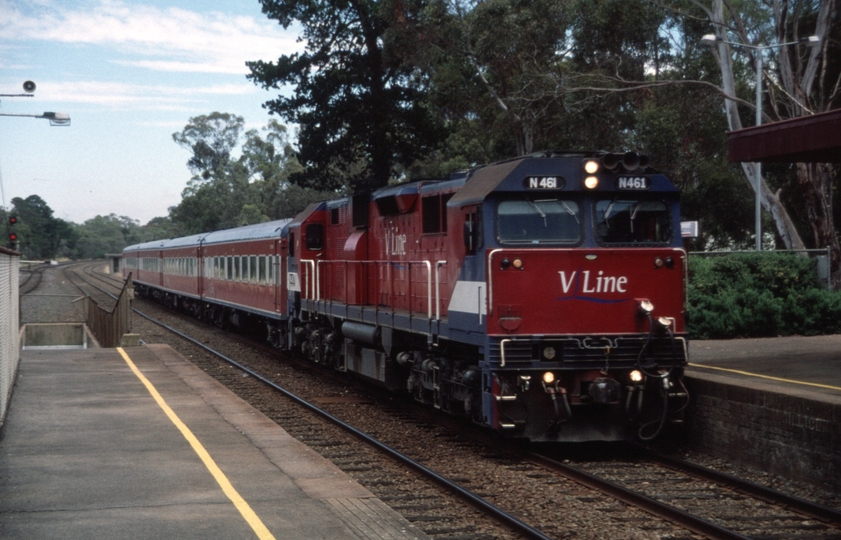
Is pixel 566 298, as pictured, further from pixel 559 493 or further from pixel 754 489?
pixel 754 489

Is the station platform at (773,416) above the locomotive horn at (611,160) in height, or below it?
below

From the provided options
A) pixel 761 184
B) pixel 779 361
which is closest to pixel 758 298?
pixel 779 361

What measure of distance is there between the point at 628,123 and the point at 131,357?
2578 cm

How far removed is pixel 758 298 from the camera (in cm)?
1973

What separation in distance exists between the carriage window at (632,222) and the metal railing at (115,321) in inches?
573

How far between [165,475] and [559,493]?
392cm

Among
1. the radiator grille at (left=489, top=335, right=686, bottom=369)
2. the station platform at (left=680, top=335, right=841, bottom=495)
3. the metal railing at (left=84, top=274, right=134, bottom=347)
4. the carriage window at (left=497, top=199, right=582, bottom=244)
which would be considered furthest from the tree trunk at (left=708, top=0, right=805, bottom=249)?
the carriage window at (left=497, top=199, right=582, bottom=244)

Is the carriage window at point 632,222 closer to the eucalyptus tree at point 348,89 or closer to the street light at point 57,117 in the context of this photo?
the street light at point 57,117

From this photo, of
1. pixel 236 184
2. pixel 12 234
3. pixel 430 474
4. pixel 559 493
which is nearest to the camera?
pixel 559 493

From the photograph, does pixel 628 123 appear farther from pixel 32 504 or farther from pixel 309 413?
pixel 32 504

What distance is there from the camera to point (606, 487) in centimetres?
929

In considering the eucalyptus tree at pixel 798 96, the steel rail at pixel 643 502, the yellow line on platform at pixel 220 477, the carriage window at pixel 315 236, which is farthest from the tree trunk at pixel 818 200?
the yellow line on platform at pixel 220 477

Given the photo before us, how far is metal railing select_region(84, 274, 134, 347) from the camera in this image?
23.9 m

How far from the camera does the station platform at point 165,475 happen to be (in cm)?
727
